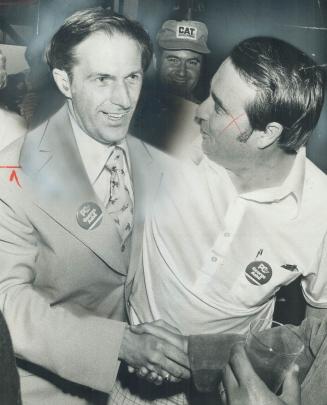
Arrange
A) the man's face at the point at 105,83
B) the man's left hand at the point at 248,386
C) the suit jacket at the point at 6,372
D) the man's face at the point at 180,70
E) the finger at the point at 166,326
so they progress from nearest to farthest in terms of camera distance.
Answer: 1. the suit jacket at the point at 6,372
2. the man's left hand at the point at 248,386
3. the man's face at the point at 105,83
4. the man's face at the point at 180,70
5. the finger at the point at 166,326

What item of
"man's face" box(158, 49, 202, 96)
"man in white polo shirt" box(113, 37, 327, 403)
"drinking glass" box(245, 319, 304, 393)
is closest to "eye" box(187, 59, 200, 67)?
"man's face" box(158, 49, 202, 96)

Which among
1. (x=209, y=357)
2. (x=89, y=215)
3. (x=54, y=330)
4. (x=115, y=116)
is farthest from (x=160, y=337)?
(x=115, y=116)

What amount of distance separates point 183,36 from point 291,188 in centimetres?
52

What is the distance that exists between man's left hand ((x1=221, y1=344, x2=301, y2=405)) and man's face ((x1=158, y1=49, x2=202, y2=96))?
2.31ft

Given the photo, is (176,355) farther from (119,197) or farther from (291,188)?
(291,188)

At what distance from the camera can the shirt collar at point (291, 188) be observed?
1396 mm

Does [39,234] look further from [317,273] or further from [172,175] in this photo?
[317,273]

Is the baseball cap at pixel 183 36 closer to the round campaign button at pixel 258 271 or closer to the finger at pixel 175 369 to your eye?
the round campaign button at pixel 258 271

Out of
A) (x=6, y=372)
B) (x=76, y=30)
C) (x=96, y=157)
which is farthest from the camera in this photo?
(x=96, y=157)

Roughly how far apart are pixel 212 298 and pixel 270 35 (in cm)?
77

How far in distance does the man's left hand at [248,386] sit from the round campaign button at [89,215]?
49 centimetres

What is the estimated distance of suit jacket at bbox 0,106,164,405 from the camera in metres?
1.27

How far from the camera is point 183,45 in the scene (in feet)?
4.32

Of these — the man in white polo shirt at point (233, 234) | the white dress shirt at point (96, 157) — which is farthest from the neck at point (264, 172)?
the white dress shirt at point (96, 157)
